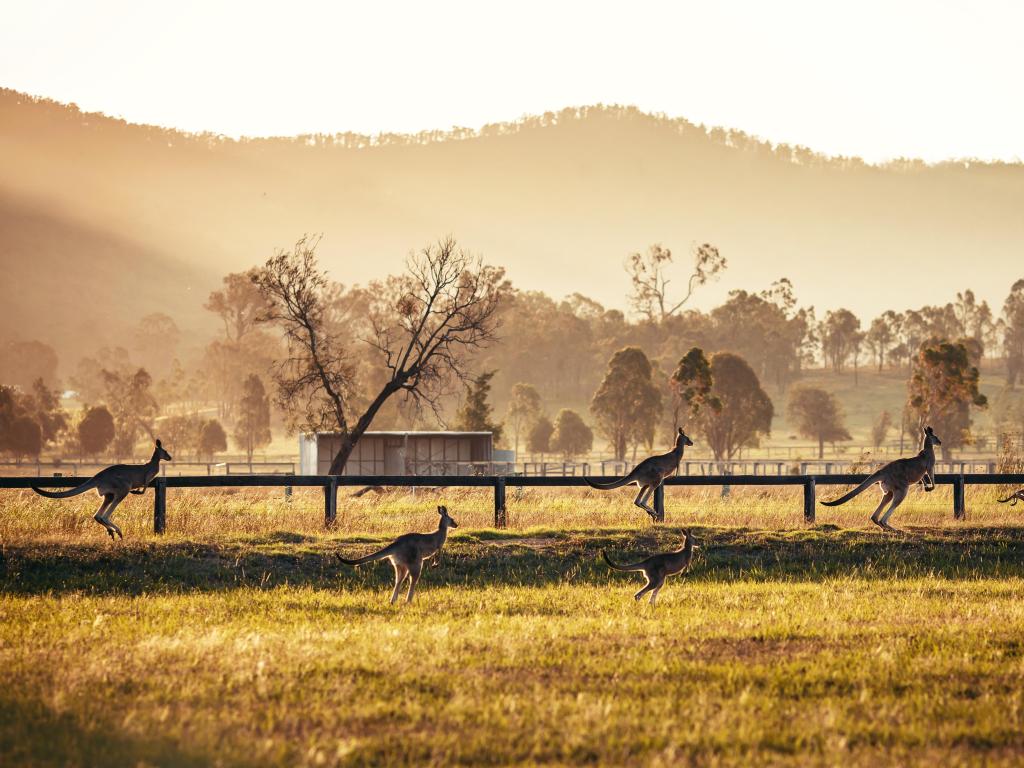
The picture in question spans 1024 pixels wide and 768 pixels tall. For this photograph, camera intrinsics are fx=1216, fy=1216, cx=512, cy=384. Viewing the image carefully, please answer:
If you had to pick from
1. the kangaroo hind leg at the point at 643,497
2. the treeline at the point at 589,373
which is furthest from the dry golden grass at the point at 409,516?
the treeline at the point at 589,373

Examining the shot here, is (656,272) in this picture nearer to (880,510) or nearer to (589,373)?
(589,373)

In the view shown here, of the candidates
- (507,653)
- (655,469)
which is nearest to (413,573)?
(507,653)

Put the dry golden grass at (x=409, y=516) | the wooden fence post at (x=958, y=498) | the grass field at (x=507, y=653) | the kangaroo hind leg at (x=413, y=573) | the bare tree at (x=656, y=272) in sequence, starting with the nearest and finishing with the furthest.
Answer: the grass field at (x=507, y=653) → the kangaroo hind leg at (x=413, y=573) → the dry golden grass at (x=409, y=516) → the wooden fence post at (x=958, y=498) → the bare tree at (x=656, y=272)

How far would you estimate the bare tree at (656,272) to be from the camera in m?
142

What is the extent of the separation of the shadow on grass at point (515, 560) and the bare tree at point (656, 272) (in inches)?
4765

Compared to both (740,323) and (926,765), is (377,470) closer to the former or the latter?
(926,765)

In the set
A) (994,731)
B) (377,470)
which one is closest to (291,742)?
(994,731)

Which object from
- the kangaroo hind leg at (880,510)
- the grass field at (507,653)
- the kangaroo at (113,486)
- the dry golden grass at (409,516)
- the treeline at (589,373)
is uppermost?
the treeline at (589,373)

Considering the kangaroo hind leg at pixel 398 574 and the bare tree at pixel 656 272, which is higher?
the bare tree at pixel 656 272

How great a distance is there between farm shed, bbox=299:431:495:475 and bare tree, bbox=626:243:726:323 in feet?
272

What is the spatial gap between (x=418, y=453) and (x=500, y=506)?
39.3 m

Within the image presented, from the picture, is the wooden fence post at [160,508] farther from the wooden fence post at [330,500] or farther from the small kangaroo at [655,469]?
the small kangaroo at [655,469]

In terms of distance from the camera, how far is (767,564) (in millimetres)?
18469

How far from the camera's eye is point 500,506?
2228 cm
